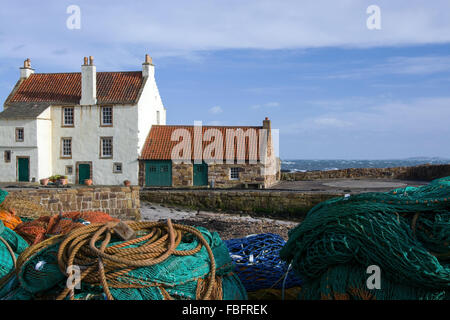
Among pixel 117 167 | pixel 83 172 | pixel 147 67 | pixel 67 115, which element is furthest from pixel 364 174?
pixel 67 115

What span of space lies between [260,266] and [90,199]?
1277cm

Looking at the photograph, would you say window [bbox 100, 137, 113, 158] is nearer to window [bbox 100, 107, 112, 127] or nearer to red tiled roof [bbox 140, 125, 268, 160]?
window [bbox 100, 107, 112, 127]

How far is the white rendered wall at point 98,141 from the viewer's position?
3089cm

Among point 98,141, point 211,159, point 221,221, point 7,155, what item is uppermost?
point 98,141

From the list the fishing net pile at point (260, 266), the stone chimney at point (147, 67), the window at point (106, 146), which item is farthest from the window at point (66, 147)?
the fishing net pile at point (260, 266)

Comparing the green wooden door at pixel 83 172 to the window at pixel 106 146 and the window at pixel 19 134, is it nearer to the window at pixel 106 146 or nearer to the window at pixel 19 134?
the window at pixel 106 146

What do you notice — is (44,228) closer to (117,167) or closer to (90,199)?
(90,199)

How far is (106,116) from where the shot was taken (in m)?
31.5

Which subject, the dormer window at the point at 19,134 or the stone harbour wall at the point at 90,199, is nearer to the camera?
the stone harbour wall at the point at 90,199

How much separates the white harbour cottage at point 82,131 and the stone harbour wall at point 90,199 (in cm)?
1417

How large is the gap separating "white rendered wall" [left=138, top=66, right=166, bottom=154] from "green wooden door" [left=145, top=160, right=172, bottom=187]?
1.71m

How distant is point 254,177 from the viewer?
29.5 m
